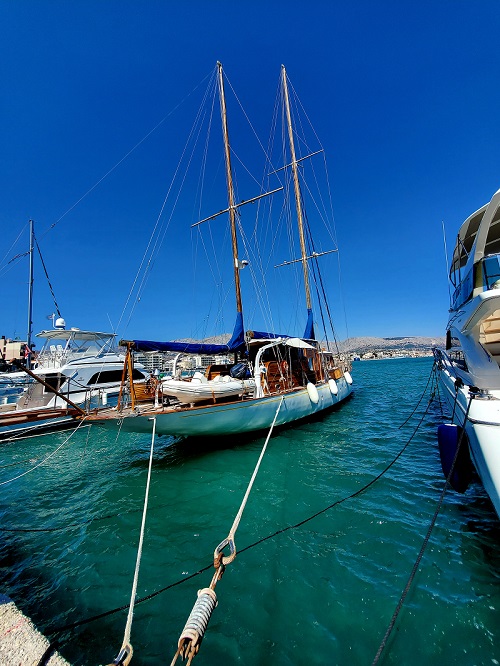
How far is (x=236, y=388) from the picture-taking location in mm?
9664

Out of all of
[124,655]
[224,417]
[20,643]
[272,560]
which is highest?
[224,417]

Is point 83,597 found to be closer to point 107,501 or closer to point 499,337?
point 107,501

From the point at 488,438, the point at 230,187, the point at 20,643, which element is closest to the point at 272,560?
the point at 20,643

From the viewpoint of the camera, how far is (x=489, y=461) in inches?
149

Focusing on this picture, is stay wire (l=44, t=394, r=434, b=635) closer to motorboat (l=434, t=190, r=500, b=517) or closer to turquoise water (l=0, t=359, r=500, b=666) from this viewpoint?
turquoise water (l=0, t=359, r=500, b=666)

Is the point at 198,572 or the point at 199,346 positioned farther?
the point at 199,346

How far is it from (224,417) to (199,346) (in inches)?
109

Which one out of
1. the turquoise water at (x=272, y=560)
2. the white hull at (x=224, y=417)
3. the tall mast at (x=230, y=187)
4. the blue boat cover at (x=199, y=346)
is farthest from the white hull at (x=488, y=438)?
the tall mast at (x=230, y=187)

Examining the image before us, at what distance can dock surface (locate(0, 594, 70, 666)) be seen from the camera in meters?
2.52

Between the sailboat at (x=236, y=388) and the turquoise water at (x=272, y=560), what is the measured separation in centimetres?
150

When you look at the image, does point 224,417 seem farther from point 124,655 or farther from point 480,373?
point 124,655

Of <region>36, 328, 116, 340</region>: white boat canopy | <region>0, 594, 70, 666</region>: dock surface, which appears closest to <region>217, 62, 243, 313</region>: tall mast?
<region>0, 594, 70, 666</region>: dock surface

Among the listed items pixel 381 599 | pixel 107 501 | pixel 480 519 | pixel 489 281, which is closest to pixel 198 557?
pixel 381 599

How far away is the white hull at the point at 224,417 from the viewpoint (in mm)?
8242
